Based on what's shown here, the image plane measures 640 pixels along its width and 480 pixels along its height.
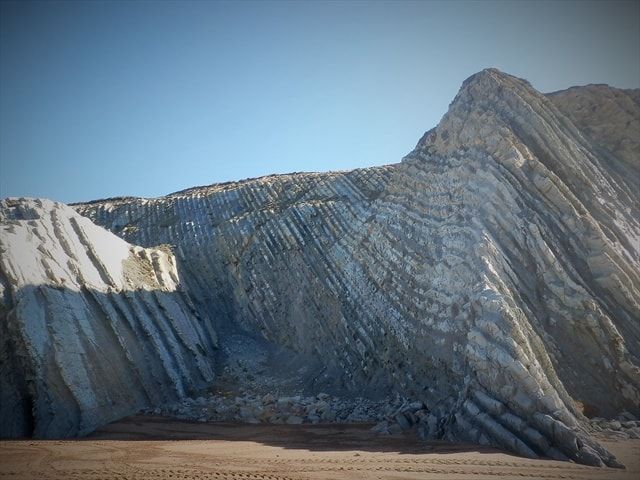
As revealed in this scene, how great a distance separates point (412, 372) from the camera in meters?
10.9

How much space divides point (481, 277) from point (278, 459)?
18.7 ft

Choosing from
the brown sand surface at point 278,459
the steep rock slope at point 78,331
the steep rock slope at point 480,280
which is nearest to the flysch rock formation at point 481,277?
the steep rock slope at point 480,280

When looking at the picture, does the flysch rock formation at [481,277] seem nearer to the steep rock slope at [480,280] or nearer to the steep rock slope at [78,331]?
the steep rock slope at [480,280]

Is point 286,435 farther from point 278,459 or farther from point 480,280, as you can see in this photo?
point 480,280

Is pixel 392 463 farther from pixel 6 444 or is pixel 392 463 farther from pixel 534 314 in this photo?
pixel 6 444

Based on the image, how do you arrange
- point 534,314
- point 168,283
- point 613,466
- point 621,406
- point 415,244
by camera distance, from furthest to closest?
point 168,283, point 415,244, point 534,314, point 621,406, point 613,466

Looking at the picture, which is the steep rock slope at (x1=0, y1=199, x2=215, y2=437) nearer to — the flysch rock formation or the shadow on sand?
the shadow on sand

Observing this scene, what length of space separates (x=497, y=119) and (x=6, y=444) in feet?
47.1

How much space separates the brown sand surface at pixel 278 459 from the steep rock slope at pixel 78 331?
53.5 inches

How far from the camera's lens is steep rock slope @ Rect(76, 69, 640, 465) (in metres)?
8.33

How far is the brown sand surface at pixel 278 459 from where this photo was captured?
5996 mm

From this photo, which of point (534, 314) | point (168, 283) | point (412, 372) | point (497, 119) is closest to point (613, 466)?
point (534, 314)

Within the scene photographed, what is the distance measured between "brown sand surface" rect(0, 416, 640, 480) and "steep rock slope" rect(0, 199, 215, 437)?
136 centimetres

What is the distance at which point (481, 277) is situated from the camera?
9.73 meters
